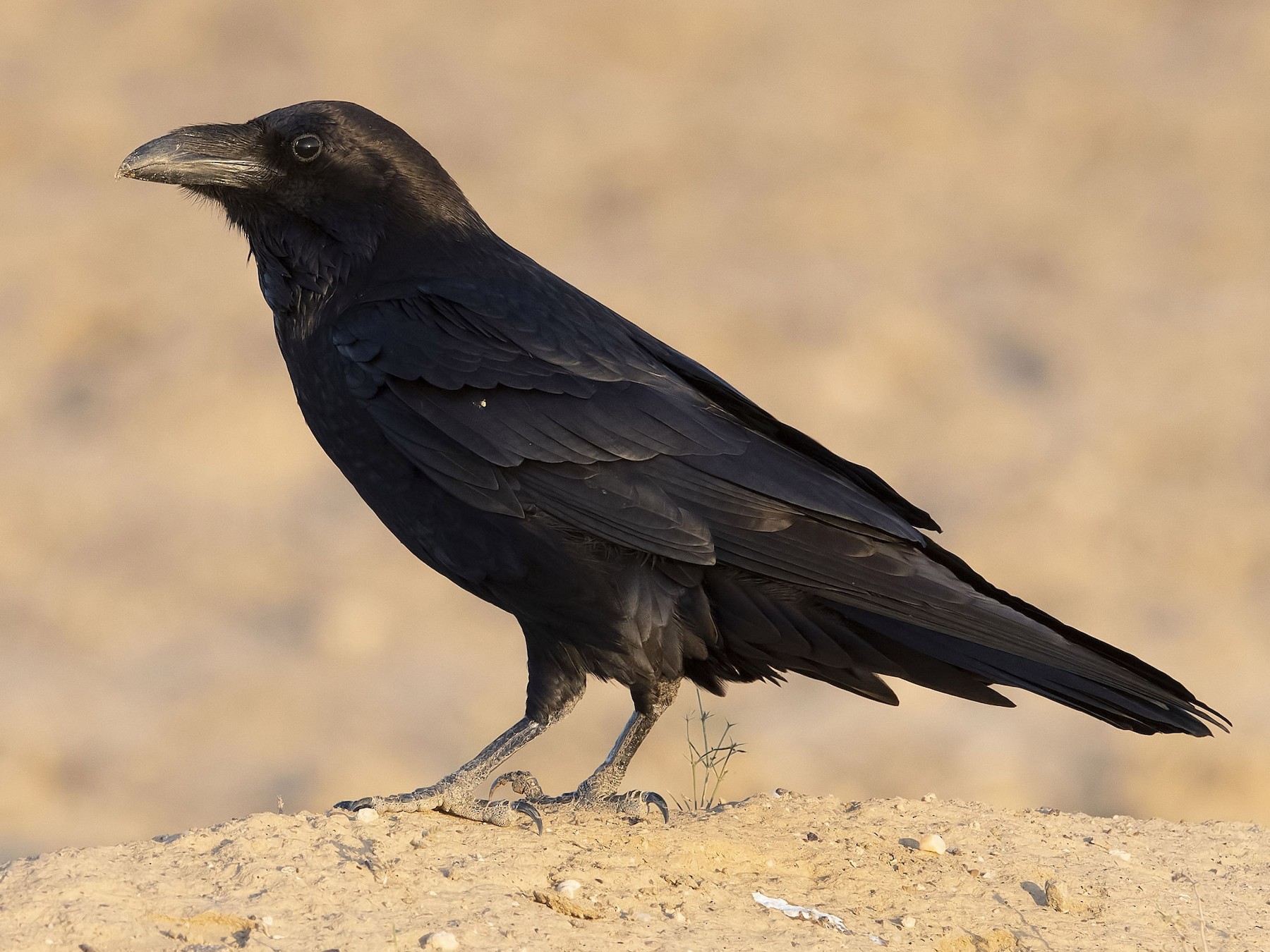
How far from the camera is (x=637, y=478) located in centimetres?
511

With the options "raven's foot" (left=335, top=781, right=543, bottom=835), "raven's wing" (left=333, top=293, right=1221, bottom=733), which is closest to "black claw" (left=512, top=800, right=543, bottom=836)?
"raven's foot" (left=335, top=781, right=543, bottom=835)

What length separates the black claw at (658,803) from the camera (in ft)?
17.7

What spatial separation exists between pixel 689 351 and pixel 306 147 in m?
11.7

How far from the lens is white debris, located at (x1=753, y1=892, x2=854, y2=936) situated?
461cm

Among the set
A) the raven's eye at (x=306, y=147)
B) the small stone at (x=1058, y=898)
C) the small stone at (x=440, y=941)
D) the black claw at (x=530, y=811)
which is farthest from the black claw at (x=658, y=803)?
the raven's eye at (x=306, y=147)

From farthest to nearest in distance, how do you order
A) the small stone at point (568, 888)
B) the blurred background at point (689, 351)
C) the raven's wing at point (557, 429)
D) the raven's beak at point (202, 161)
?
Answer: the blurred background at point (689, 351)
the raven's beak at point (202, 161)
the raven's wing at point (557, 429)
the small stone at point (568, 888)

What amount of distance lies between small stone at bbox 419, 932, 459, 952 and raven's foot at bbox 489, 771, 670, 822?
1.26 meters

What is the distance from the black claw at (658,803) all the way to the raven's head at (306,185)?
2.09 metres

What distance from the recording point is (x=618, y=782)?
577 centimetres

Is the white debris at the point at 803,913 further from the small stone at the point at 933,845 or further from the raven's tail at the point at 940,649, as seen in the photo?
the raven's tail at the point at 940,649

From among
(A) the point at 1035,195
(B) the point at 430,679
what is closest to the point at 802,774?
(B) the point at 430,679

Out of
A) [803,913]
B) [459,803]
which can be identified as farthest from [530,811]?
[803,913]

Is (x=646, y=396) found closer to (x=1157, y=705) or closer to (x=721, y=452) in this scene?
(x=721, y=452)

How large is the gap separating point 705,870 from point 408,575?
1072cm
